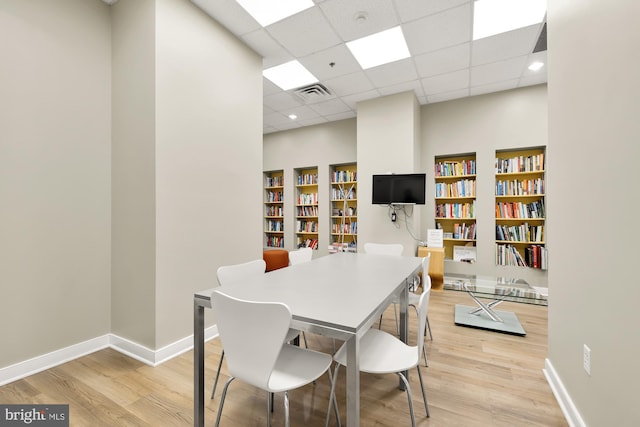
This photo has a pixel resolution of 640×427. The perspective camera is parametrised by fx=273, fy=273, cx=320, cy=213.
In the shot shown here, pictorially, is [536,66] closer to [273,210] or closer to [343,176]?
[343,176]

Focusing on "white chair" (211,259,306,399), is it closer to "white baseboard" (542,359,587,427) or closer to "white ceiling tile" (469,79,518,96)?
"white baseboard" (542,359,587,427)

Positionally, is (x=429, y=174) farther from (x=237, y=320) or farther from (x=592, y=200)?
(x=237, y=320)

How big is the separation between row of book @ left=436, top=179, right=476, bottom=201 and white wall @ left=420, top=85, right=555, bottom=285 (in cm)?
10

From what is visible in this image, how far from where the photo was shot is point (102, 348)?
2379mm

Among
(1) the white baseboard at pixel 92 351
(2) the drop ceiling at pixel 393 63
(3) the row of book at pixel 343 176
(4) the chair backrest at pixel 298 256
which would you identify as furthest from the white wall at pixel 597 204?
(3) the row of book at pixel 343 176

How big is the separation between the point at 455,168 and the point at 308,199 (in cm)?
294

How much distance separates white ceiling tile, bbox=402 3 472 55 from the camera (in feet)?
8.66

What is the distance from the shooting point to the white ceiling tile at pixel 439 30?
264 cm

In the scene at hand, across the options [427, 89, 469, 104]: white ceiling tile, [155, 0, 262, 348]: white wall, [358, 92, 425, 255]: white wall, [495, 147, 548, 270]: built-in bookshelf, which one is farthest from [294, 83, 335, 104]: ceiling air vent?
[495, 147, 548, 270]: built-in bookshelf

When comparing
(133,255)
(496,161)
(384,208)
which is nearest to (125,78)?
(133,255)

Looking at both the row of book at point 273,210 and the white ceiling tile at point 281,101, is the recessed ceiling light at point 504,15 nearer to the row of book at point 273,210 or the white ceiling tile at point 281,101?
the white ceiling tile at point 281,101

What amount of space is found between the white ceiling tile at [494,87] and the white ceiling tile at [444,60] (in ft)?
2.67

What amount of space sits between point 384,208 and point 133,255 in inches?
135

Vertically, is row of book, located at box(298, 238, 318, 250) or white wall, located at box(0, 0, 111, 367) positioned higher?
white wall, located at box(0, 0, 111, 367)
